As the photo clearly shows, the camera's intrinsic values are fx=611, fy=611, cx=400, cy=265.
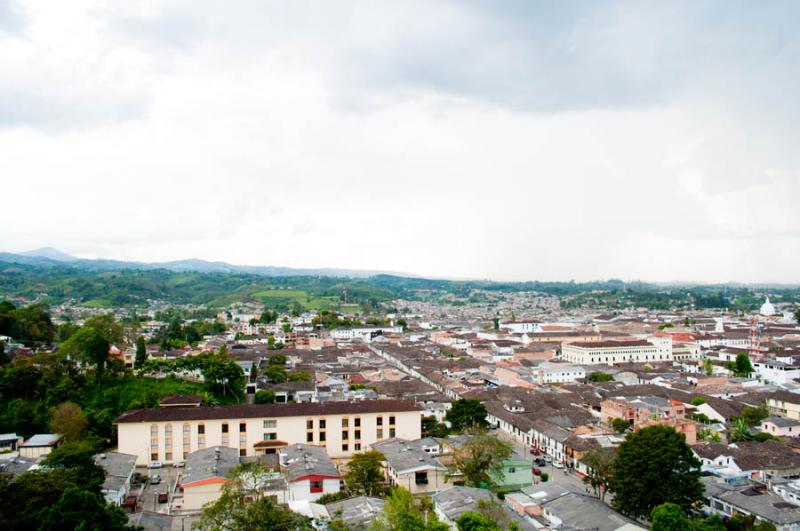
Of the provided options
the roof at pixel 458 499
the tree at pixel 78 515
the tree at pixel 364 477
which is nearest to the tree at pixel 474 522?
the roof at pixel 458 499

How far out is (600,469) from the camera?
17.1 m

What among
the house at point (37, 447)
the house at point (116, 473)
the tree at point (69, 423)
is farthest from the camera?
the tree at point (69, 423)

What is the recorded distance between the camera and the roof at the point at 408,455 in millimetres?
18359

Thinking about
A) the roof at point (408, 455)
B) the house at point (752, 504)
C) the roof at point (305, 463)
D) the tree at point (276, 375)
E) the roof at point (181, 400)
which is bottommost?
the house at point (752, 504)

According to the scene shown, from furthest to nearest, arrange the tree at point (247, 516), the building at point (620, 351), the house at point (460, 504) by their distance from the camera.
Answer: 1. the building at point (620, 351)
2. the house at point (460, 504)
3. the tree at point (247, 516)

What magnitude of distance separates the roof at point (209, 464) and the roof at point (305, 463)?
5.14 feet

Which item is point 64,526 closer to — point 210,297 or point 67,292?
point 67,292

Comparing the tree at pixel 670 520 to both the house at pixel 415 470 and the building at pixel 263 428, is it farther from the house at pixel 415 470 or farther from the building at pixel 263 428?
the building at pixel 263 428

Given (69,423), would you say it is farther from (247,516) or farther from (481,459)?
(481,459)

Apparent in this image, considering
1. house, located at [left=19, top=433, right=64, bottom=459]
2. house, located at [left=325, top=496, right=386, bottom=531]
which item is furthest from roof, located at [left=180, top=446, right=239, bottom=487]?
house, located at [left=19, top=433, right=64, bottom=459]

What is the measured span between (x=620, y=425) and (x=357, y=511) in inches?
527

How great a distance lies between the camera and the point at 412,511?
482 inches

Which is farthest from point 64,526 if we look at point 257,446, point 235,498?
point 257,446

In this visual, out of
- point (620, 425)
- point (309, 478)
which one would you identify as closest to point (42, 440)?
point (309, 478)
